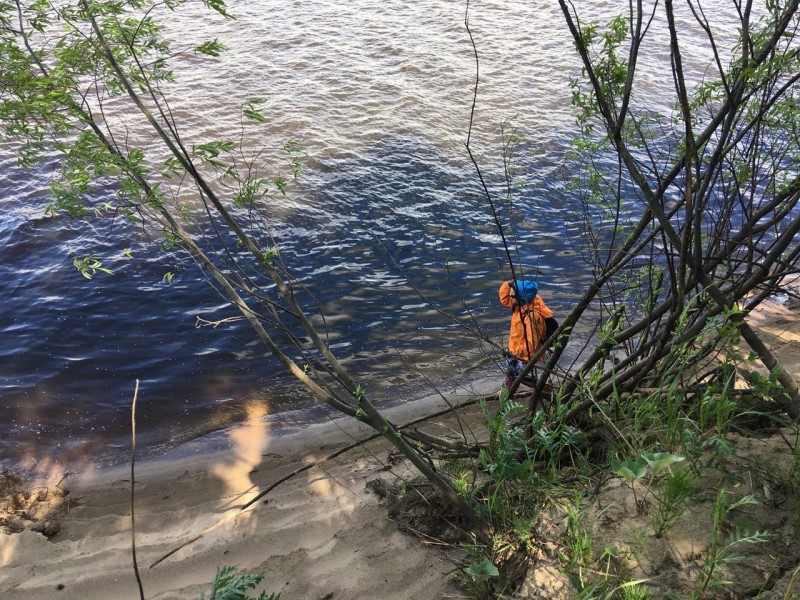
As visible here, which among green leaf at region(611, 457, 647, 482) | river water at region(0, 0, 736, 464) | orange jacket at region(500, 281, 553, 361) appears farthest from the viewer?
river water at region(0, 0, 736, 464)

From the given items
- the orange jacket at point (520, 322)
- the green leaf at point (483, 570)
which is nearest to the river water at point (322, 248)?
the orange jacket at point (520, 322)

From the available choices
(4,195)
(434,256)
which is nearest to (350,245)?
(434,256)

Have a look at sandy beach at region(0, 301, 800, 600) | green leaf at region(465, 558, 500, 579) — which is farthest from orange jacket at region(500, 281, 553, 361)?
green leaf at region(465, 558, 500, 579)

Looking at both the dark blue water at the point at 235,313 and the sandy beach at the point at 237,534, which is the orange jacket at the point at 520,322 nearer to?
the dark blue water at the point at 235,313

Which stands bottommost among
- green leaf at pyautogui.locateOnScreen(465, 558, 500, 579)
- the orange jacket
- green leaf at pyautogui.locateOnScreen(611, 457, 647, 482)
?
the orange jacket

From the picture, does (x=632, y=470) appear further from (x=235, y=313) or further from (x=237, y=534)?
(x=235, y=313)

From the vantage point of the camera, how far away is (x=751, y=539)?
2480mm

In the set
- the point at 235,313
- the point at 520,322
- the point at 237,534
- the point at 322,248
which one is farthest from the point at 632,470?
the point at 322,248

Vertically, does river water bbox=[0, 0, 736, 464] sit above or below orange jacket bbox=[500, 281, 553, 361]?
below

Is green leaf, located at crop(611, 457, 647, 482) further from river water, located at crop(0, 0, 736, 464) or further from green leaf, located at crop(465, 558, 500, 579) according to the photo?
river water, located at crop(0, 0, 736, 464)

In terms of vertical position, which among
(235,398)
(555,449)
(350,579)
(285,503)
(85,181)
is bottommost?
(235,398)

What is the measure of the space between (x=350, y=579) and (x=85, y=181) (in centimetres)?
280

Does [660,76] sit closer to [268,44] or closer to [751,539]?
[268,44]

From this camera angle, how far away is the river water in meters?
6.79
